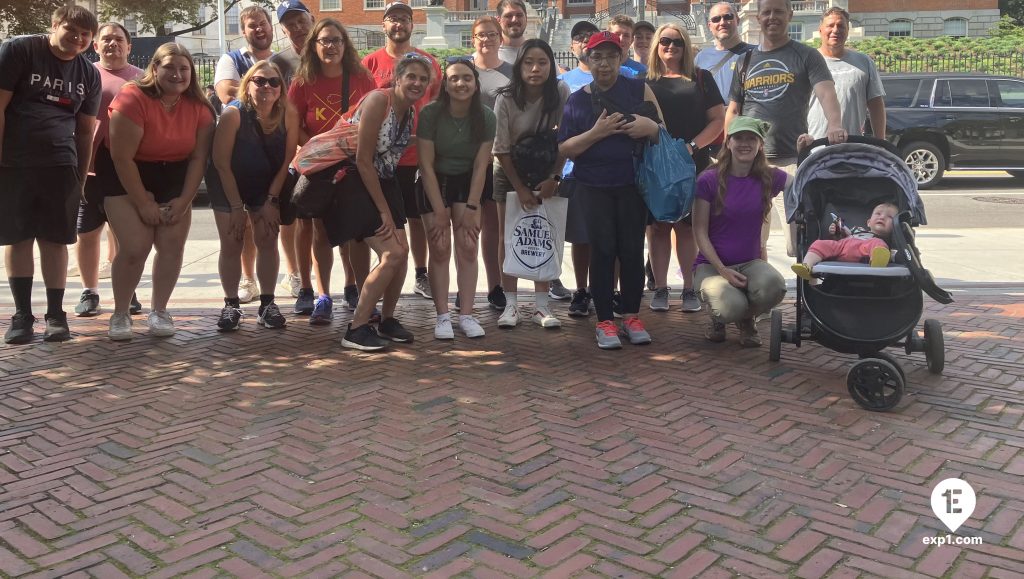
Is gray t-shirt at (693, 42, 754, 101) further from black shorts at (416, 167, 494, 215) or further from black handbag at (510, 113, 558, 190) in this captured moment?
black shorts at (416, 167, 494, 215)

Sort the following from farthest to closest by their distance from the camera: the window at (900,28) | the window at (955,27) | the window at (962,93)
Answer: the window at (900,28) < the window at (955,27) < the window at (962,93)

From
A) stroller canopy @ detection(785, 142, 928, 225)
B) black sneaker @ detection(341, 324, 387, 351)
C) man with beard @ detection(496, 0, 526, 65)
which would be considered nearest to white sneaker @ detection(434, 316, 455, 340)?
black sneaker @ detection(341, 324, 387, 351)

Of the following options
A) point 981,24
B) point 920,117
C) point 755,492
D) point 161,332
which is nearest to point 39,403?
point 161,332

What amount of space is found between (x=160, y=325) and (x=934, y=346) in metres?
4.71

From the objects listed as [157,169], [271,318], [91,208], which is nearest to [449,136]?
[271,318]

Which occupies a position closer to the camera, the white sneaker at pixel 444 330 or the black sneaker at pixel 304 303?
the white sneaker at pixel 444 330

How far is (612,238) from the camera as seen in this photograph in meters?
5.97

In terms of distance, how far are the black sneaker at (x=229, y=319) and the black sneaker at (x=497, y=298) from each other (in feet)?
5.98

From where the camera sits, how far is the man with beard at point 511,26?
700 centimetres

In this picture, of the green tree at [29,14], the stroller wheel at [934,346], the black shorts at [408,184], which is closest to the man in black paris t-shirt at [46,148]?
the black shorts at [408,184]

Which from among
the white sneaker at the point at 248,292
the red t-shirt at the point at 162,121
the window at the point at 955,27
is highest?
the window at the point at 955,27

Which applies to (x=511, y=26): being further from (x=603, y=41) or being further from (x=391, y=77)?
(x=603, y=41)

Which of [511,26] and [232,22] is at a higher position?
[232,22]

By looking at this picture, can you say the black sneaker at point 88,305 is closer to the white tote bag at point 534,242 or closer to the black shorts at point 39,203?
the black shorts at point 39,203
